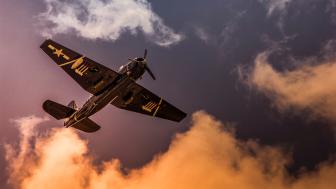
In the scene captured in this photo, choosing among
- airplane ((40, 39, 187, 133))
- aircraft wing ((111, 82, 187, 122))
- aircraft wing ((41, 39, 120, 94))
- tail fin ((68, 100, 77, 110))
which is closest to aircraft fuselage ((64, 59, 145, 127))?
airplane ((40, 39, 187, 133))

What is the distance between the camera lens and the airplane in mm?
49103

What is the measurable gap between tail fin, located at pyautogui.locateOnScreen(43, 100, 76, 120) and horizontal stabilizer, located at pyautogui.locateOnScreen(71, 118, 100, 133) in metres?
1.61

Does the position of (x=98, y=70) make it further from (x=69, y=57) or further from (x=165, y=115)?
(x=165, y=115)

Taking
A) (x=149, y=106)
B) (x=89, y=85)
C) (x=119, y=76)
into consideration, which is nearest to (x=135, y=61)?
(x=119, y=76)

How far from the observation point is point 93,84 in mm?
51188

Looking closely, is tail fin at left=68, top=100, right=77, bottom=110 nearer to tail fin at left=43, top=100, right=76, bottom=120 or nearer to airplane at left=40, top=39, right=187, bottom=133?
airplane at left=40, top=39, right=187, bottom=133

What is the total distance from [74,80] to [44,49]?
174 inches

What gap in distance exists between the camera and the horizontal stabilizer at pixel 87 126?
53906mm

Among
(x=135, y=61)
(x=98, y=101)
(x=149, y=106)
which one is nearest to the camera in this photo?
(x=135, y=61)

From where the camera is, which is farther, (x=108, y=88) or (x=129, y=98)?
(x=129, y=98)

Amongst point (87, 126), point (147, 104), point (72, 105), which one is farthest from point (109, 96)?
point (147, 104)

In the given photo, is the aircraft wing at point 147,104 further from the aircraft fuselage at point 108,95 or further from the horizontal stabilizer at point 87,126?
the horizontal stabilizer at point 87,126

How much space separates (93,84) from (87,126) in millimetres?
5737

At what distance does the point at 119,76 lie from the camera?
49.4 metres
